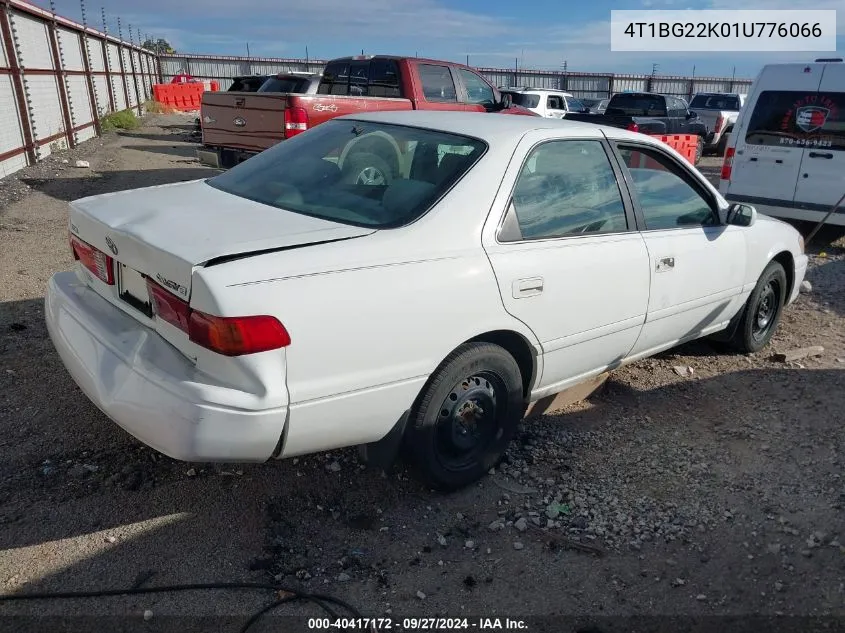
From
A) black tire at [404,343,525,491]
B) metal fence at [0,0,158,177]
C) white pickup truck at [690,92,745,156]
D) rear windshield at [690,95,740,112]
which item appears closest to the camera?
black tire at [404,343,525,491]

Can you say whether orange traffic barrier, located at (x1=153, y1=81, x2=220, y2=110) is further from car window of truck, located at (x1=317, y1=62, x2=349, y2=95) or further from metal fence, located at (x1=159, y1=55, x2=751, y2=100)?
car window of truck, located at (x1=317, y1=62, x2=349, y2=95)

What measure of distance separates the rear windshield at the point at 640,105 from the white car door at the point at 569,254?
13.2 metres

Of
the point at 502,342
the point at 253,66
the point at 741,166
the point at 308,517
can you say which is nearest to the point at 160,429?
the point at 308,517

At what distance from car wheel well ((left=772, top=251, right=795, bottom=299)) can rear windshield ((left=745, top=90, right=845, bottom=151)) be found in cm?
378

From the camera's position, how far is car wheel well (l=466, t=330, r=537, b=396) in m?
3.11

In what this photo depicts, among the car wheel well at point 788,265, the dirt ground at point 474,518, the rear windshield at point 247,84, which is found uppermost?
the rear windshield at point 247,84

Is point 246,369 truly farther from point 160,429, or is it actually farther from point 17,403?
point 17,403

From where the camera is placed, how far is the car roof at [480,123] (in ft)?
11.0

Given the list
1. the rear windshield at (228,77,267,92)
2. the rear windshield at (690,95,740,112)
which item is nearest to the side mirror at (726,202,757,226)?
the rear windshield at (228,77,267,92)

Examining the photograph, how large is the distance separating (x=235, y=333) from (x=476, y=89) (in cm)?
964

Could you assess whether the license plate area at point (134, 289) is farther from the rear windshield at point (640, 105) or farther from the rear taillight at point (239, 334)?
the rear windshield at point (640, 105)

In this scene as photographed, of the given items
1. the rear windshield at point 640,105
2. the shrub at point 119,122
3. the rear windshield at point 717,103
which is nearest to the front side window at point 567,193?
the rear windshield at point 640,105

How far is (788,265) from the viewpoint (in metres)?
5.20

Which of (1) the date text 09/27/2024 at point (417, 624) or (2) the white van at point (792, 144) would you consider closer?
(1) the date text 09/27/2024 at point (417, 624)
